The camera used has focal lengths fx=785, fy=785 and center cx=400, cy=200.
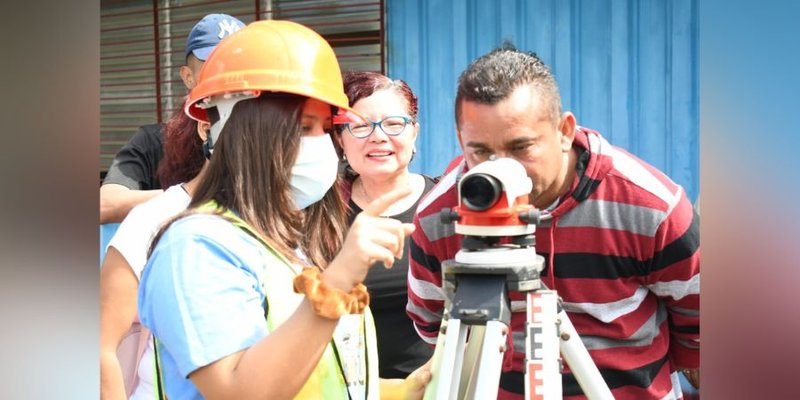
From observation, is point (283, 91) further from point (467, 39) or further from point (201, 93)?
point (467, 39)

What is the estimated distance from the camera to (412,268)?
154 cm

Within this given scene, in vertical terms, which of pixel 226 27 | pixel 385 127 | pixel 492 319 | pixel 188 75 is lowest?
pixel 492 319

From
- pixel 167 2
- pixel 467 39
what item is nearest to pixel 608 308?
pixel 467 39

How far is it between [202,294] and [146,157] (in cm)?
115

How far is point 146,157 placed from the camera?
6.38 feet

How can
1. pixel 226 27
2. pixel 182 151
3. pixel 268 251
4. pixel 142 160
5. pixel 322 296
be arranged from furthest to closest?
pixel 142 160 → pixel 226 27 → pixel 182 151 → pixel 268 251 → pixel 322 296

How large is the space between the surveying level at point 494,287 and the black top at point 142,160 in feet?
3.52

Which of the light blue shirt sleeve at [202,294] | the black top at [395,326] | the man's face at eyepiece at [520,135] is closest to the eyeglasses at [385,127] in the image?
the black top at [395,326]

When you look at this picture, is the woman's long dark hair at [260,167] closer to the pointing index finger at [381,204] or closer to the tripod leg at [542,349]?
the pointing index finger at [381,204]

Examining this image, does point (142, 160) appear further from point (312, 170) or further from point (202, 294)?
point (202, 294)

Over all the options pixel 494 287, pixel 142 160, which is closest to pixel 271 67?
pixel 494 287
